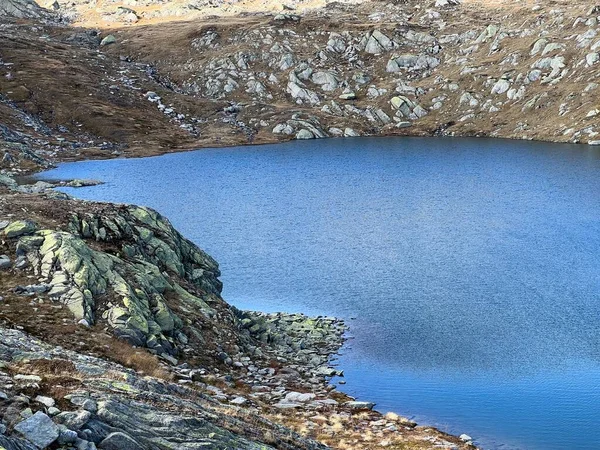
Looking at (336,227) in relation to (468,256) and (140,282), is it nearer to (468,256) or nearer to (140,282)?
(468,256)

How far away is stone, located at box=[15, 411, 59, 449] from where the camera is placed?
572 inches

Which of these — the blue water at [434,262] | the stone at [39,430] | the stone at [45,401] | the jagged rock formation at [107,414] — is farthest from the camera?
the blue water at [434,262]

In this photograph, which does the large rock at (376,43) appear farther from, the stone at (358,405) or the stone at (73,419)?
the stone at (73,419)

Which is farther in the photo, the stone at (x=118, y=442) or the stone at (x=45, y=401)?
the stone at (x=45, y=401)

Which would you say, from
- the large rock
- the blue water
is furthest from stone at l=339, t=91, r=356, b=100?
the blue water

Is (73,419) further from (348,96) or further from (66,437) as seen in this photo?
(348,96)

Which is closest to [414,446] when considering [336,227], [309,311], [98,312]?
[98,312]

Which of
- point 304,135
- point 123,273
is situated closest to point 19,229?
point 123,273

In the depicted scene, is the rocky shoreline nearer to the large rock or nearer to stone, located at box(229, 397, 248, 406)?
stone, located at box(229, 397, 248, 406)

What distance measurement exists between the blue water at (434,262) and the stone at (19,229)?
2153 cm

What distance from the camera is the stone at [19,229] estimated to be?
37.3 metres

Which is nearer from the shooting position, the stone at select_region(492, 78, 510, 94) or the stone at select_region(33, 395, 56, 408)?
the stone at select_region(33, 395, 56, 408)

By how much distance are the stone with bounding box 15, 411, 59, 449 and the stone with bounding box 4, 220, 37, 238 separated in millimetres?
24679

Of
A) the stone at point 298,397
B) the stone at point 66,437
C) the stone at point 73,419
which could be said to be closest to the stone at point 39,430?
the stone at point 66,437
